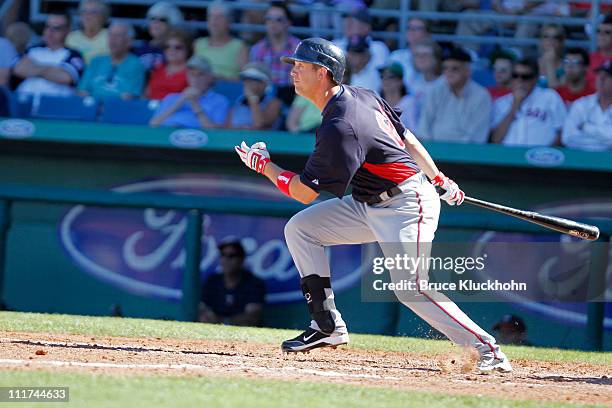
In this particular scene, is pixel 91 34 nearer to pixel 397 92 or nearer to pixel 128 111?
pixel 128 111

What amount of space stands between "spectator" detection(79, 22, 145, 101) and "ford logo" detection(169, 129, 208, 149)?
43.1 inches

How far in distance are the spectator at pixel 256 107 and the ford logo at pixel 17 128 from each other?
5.94 feet

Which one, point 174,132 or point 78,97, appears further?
point 78,97

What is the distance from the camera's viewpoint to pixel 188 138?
943 centimetres

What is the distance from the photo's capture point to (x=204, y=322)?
848 cm

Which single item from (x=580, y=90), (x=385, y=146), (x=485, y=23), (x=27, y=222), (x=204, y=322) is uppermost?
(x=485, y=23)

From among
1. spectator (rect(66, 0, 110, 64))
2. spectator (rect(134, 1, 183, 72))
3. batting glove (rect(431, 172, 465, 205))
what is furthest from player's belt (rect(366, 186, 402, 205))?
spectator (rect(66, 0, 110, 64))

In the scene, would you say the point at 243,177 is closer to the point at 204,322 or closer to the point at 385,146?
the point at 204,322

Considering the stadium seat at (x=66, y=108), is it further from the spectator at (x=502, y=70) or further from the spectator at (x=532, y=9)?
the spectator at (x=532, y=9)

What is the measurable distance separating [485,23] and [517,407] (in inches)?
263

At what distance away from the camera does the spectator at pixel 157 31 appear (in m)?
10.6

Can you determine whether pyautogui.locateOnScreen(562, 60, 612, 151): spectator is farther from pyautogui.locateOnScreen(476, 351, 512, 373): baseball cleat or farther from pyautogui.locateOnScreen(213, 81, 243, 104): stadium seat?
pyautogui.locateOnScreen(476, 351, 512, 373): baseball cleat

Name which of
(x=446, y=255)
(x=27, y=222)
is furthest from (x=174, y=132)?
(x=446, y=255)

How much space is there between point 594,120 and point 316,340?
4.18m
